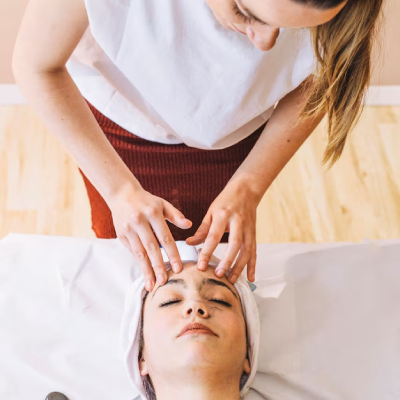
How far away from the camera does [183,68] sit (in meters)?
1.25

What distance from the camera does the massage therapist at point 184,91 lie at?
3.55 feet

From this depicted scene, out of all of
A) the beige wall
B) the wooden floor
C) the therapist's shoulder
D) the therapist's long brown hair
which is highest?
the beige wall

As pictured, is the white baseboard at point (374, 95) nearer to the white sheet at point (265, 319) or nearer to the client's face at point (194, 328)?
the white sheet at point (265, 319)

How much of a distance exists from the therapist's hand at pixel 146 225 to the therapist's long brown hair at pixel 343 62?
15.1 inches

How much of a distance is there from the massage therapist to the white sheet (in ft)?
0.97

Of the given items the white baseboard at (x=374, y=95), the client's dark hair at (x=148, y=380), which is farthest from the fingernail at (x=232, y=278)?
the white baseboard at (x=374, y=95)

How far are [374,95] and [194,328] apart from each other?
1.99 m

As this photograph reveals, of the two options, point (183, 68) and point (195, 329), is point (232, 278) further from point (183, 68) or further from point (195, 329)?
point (183, 68)

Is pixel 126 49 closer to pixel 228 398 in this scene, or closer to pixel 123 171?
pixel 123 171

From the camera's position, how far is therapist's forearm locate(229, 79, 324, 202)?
1.42m

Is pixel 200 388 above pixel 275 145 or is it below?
below

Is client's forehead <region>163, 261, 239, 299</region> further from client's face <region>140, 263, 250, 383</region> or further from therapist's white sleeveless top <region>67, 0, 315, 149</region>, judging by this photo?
therapist's white sleeveless top <region>67, 0, 315, 149</region>

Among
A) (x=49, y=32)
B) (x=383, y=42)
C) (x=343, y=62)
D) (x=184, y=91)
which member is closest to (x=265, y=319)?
(x=184, y=91)

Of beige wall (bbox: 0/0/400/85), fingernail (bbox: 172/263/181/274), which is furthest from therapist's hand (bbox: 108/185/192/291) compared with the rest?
beige wall (bbox: 0/0/400/85)
